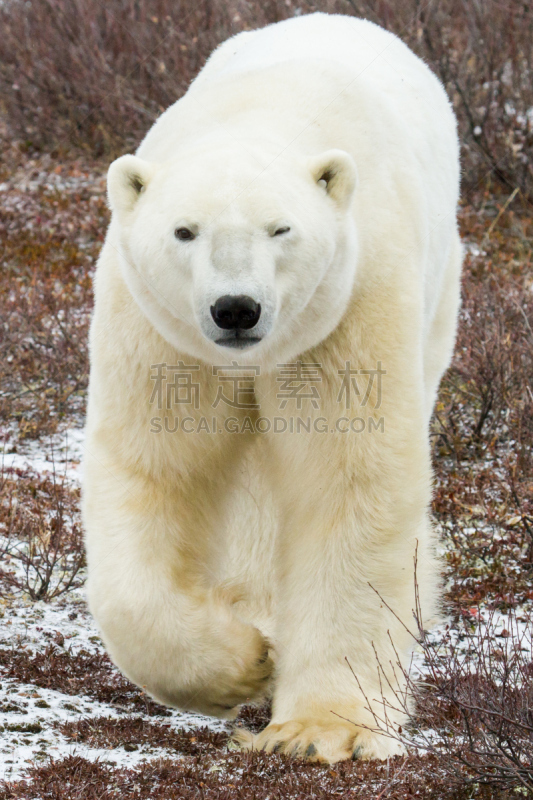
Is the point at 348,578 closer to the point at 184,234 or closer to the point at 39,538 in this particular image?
the point at 184,234

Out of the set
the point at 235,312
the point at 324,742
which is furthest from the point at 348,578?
the point at 235,312

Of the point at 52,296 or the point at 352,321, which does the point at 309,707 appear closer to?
the point at 352,321

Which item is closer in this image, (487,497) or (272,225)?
(272,225)

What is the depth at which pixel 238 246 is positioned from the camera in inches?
80.3

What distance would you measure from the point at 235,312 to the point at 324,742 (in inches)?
41.9

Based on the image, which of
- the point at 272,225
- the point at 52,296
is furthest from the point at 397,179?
the point at 52,296

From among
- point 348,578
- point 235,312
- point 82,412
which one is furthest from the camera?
point 82,412

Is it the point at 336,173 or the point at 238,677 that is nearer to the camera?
the point at 336,173

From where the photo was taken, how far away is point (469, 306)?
5246 mm

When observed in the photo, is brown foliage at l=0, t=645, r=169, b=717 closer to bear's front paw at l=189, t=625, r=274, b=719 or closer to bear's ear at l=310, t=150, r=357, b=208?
bear's front paw at l=189, t=625, r=274, b=719

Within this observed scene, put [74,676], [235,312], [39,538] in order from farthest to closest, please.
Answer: [39,538] < [74,676] < [235,312]

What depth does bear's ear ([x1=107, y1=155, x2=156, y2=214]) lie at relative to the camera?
90.6 inches

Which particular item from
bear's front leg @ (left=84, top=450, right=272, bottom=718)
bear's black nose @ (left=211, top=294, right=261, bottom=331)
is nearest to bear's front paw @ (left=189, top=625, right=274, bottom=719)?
bear's front leg @ (left=84, top=450, right=272, bottom=718)

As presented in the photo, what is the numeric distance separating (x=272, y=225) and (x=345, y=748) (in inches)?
48.9
